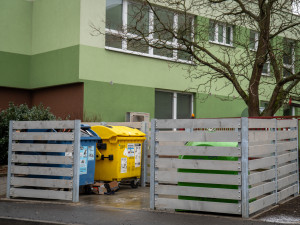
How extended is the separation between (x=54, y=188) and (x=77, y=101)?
763cm

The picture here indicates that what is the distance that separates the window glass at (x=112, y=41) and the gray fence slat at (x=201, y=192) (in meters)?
10.4

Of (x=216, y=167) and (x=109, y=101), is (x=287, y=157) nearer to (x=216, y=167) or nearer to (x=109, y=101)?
(x=216, y=167)

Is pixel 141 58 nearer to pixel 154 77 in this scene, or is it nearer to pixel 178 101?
pixel 154 77

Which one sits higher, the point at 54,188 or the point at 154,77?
the point at 154,77

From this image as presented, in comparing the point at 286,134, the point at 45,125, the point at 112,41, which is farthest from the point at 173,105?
the point at 45,125

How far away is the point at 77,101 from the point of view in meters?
16.3

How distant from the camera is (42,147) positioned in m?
8.53

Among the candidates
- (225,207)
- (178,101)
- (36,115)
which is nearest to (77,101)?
(36,115)

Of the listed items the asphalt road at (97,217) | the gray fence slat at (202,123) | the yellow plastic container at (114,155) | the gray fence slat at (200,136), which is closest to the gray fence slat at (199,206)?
the asphalt road at (97,217)

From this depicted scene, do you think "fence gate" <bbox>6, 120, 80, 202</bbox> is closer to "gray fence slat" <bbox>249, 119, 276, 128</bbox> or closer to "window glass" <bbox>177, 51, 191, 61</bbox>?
"gray fence slat" <bbox>249, 119, 276, 128</bbox>

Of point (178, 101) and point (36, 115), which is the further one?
point (178, 101)

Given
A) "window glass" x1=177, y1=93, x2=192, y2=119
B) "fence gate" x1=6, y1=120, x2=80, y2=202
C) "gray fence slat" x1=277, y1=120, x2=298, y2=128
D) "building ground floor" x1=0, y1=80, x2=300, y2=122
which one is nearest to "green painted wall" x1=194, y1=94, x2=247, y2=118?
"building ground floor" x1=0, y1=80, x2=300, y2=122

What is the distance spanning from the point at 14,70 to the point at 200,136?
12308 millimetres

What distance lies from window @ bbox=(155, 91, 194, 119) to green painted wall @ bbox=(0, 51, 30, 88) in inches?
203
